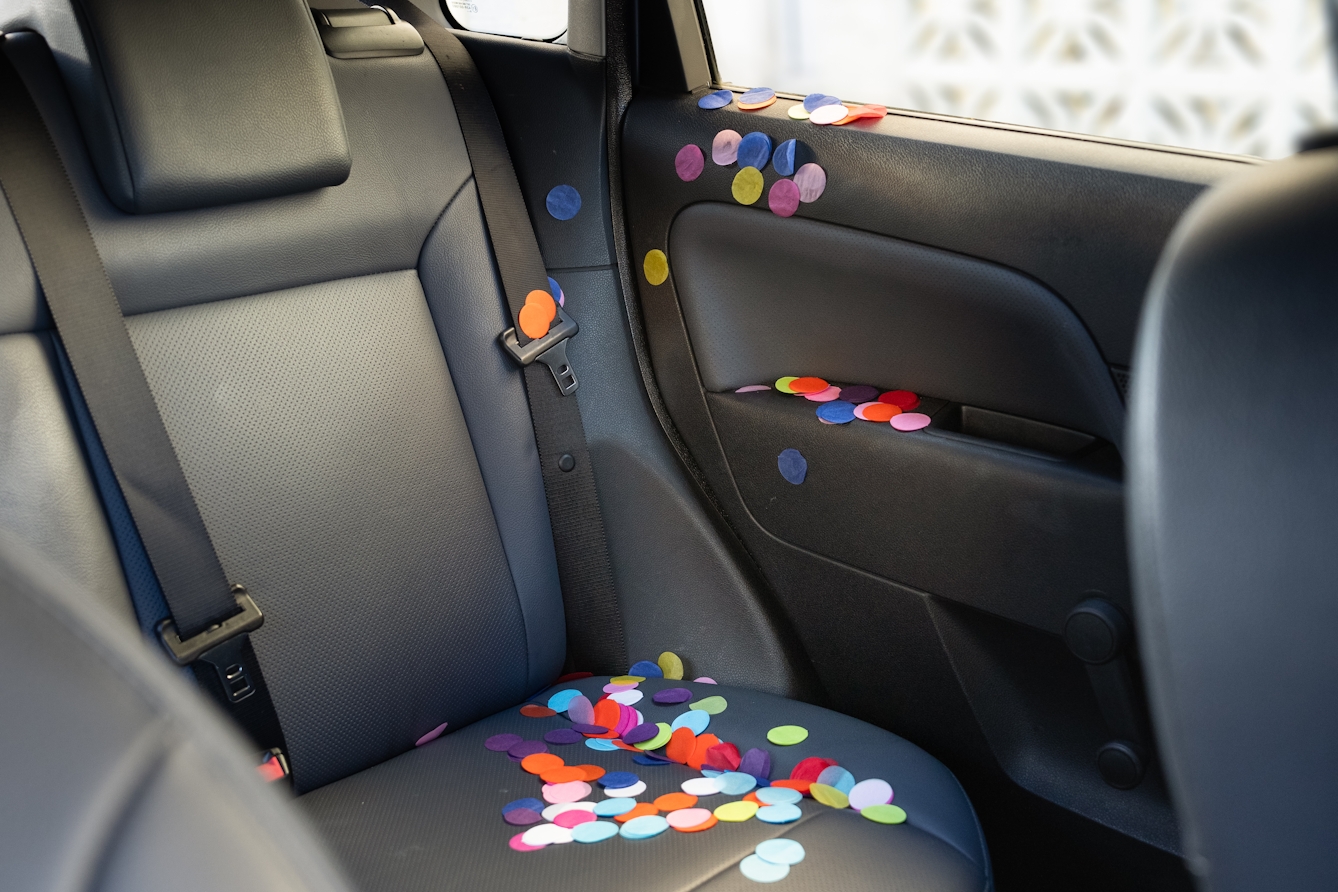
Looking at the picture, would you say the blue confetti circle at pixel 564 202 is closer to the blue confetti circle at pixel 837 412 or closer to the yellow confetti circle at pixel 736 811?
the blue confetti circle at pixel 837 412

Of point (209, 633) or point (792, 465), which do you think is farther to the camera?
point (792, 465)

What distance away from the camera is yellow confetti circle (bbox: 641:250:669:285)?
1419mm

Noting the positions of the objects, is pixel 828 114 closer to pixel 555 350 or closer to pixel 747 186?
pixel 747 186

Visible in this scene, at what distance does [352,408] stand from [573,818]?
47cm

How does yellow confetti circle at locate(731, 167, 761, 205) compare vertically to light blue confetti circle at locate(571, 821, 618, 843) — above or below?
above

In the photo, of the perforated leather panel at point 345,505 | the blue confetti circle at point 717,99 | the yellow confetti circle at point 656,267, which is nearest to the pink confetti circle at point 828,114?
the blue confetti circle at point 717,99

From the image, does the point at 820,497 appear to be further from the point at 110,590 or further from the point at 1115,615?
the point at 110,590

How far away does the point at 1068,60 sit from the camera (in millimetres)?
1177

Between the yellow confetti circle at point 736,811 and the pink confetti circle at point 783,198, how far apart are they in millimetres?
605

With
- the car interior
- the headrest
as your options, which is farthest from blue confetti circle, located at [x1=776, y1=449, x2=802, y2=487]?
the headrest

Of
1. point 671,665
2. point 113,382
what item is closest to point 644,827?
point 671,665

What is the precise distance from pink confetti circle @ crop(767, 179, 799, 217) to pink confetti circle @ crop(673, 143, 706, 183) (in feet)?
0.33

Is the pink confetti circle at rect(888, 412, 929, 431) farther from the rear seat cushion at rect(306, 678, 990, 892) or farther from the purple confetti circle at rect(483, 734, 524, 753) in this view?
the purple confetti circle at rect(483, 734, 524, 753)

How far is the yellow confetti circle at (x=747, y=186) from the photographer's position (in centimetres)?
131
